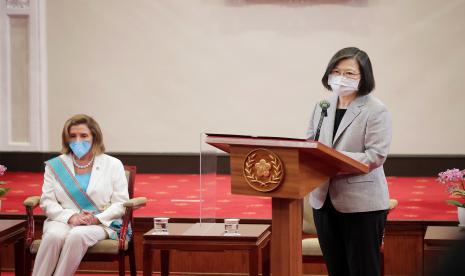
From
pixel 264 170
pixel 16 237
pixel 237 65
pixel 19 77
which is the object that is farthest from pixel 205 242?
pixel 19 77

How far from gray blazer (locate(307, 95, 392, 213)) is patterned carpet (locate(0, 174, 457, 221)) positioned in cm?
210

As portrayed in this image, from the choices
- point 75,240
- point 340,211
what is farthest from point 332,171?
point 75,240

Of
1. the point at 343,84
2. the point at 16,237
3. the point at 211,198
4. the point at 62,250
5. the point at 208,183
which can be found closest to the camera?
the point at 343,84

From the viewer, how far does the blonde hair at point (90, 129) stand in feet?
14.0

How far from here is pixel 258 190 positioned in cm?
233

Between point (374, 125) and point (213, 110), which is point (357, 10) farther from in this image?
point (374, 125)

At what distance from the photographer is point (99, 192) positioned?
424 centimetres

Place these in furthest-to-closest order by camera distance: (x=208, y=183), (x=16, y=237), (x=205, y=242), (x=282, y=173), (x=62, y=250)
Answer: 1. (x=208, y=183)
2. (x=16, y=237)
3. (x=62, y=250)
4. (x=205, y=242)
5. (x=282, y=173)

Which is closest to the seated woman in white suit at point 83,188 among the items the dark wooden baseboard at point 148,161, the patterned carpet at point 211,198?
the patterned carpet at point 211,198

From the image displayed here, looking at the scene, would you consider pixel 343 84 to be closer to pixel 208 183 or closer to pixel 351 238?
pixel 351 238

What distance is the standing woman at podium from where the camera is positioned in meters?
2.68

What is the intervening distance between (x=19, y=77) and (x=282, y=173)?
675cm

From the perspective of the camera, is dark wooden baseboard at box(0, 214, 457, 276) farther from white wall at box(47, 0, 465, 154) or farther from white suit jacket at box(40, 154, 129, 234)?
white wall at box(47, 0, 465, 154)

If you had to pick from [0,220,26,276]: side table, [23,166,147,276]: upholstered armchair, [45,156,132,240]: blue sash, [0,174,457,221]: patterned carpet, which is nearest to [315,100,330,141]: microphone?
[23,166,147,276]: upholstered armchair
